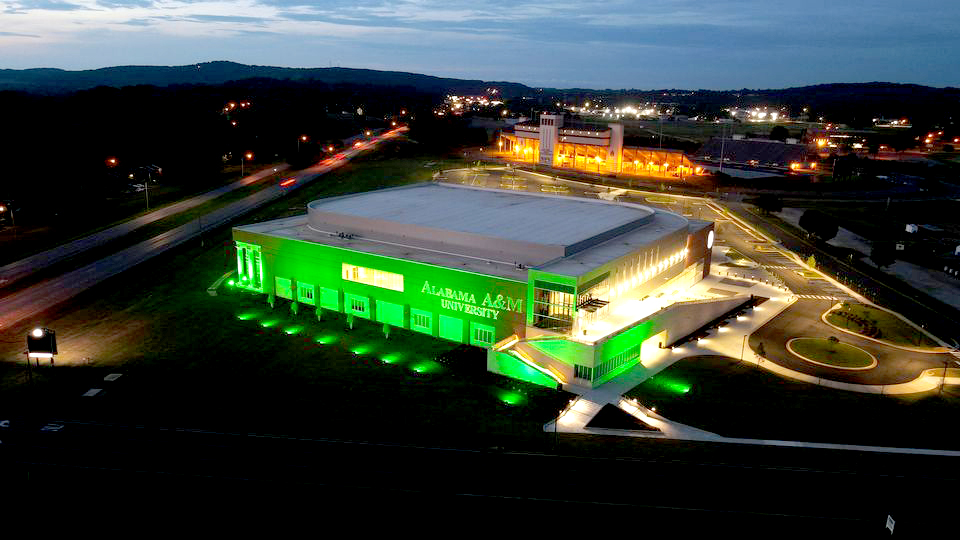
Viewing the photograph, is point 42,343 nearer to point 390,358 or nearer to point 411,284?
point 390,358

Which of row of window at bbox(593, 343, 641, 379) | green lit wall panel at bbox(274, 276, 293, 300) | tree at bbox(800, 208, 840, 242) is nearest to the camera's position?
row of window at bbox(593, 343, 641, 379)

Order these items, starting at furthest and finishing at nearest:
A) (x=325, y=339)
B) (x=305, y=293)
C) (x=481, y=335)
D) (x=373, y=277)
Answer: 1. (x=305, y=293)
2. (x=373, y=277)
3. (x=325, y=339)
4. (x=481, y=335)

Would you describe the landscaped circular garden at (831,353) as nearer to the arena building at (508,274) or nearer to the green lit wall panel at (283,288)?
the arena building at (508,274)

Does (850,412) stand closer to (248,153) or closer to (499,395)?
(499,395)

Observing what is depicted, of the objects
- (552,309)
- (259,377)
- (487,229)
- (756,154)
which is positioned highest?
(756,154)

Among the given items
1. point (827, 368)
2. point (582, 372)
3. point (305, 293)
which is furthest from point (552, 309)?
point (305, 293)

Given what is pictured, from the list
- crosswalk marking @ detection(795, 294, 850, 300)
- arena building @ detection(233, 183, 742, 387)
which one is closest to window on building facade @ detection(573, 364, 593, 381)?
arena building @ detection(233, 183, 742, 387)

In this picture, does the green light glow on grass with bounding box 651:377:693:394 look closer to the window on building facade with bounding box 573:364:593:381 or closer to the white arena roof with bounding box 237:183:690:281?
the window on building facade with bounding box 573:364:593:381
